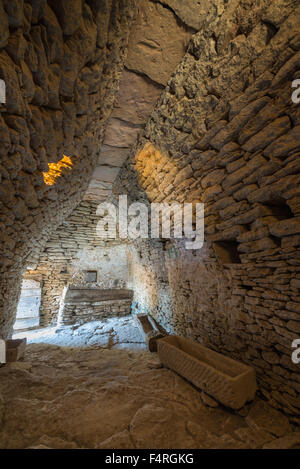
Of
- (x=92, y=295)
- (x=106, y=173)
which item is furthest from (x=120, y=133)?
(x=92, y=295)

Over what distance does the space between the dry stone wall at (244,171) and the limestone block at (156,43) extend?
0.13m

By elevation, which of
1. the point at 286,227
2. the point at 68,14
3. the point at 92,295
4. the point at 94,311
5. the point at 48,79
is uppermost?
the point at 68,14

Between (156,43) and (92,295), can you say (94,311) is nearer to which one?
(92,295)

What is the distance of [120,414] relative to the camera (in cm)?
181

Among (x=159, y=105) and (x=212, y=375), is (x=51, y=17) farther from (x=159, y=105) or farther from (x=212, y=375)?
(x=212, y=375)

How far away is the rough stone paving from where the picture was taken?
1.43 metres

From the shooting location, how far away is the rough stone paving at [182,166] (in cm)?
143

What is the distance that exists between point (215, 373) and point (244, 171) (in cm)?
246

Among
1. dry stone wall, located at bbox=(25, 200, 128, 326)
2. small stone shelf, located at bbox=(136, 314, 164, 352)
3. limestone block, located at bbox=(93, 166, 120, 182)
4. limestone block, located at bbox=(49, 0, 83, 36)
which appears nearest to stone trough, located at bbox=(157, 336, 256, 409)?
small stone shelf, located at bbox=(136, 314, 164, 352)

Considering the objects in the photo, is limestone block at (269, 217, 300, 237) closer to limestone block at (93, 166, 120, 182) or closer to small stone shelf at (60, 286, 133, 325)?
limestone block at (93, 166, 120, 182)

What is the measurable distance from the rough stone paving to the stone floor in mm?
16

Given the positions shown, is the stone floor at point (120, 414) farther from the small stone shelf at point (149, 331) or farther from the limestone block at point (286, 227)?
the limestone block at point (286, 227)

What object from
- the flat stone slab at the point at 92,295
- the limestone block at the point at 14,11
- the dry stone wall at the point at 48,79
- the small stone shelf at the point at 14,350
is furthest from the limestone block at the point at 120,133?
the flat stone slab at the point at 92,295

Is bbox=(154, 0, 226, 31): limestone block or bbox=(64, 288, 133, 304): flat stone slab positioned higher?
bbox=(154, 0, 226, 31): limestone block
